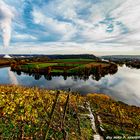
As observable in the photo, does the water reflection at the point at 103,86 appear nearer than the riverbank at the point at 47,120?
No

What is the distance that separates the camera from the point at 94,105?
958 inches

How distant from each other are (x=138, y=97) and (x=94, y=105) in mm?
33094

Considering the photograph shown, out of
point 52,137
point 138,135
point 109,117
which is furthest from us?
point 109,117

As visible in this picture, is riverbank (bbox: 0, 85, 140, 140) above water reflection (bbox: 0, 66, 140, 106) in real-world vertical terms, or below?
above

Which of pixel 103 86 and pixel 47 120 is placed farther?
pixel 103 86

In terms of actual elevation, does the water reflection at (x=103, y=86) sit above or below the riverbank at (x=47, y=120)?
below

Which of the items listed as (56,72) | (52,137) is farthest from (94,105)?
(56,72)

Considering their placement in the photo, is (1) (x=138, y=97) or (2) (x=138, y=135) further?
(1) (x=138, y=97)

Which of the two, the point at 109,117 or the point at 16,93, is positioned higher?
the point at 16,93

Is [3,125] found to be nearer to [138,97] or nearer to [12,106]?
[12,106]

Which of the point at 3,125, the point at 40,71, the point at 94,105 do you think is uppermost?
the point at 3,125

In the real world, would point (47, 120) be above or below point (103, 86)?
above

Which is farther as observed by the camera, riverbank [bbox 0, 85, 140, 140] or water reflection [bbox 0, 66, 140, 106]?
water reflection [bbox 0, 66, 140, 106]

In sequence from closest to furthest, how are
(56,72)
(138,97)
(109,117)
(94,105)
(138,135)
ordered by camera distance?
(138,135) < (109,117) < (94,105) < (138,97) < (56,72)
